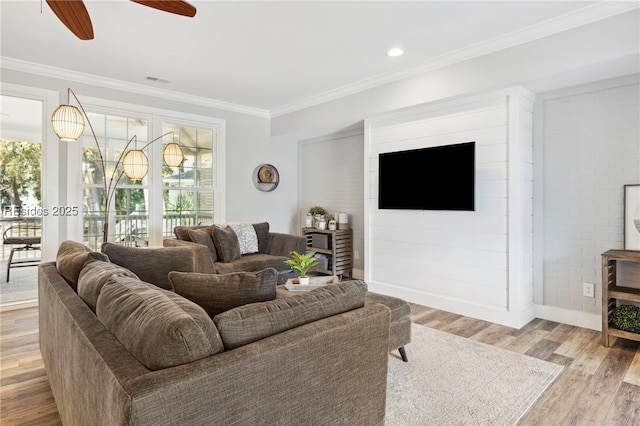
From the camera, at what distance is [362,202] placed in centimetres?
529

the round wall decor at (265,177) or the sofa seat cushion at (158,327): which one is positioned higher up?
the round wall decor at (265,177)

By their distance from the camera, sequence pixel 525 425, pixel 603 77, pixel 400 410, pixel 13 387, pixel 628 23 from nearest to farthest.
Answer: pixel 525 425, pixel 400 410, pixel 13 387, pixel 628 23, pixel 603 77

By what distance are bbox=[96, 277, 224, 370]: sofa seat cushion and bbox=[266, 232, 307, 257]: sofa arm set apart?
3.23m

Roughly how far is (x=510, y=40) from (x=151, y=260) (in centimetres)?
351

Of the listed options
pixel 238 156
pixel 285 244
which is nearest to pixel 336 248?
pixel 285 244

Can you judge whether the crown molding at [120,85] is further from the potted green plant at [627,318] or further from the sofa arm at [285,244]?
the potted green plant at [627,318]

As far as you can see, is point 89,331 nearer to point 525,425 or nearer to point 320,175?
point 525,425

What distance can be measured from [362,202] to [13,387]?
4.13m

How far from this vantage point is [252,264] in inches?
163

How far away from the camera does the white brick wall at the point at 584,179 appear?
3072 millimetres

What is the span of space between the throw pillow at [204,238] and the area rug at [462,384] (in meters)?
2.45

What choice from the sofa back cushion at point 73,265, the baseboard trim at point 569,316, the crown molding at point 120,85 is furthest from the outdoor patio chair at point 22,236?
the baseboard trim at point 569,316

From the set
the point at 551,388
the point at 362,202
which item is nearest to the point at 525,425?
the point at 551,388

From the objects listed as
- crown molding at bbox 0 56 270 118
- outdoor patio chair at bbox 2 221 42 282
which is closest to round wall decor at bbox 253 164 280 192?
crown molding at bbox 0 56 270 118
